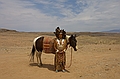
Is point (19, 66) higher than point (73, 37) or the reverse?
the reverse

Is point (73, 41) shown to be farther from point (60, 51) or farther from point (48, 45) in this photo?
point (48, 45)

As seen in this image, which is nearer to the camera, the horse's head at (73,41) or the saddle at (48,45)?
the horse's head at (73,41)

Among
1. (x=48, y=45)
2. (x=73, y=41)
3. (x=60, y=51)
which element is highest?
(x=73, y=41)

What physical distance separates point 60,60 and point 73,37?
1337 mm

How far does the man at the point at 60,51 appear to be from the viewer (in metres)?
8.84

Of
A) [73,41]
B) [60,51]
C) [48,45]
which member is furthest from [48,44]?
[73,41]

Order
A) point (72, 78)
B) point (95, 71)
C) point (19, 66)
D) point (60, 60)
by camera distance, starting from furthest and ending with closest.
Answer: point (19, 66) → point (60, 60) → point (95, 71) → point (72, 78)

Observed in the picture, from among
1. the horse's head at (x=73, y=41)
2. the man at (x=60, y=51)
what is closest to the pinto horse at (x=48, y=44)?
the horse's head at (x=73, y=41)

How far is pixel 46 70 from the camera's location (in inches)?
352

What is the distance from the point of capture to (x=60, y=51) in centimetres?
887

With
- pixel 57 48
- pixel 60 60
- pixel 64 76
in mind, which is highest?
pixel 57 48

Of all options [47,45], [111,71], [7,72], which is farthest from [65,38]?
[7,72]

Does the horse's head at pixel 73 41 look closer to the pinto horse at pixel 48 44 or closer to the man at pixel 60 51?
the pinto horse at pixel 48 44

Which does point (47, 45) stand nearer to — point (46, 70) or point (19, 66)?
point (46, 70)
